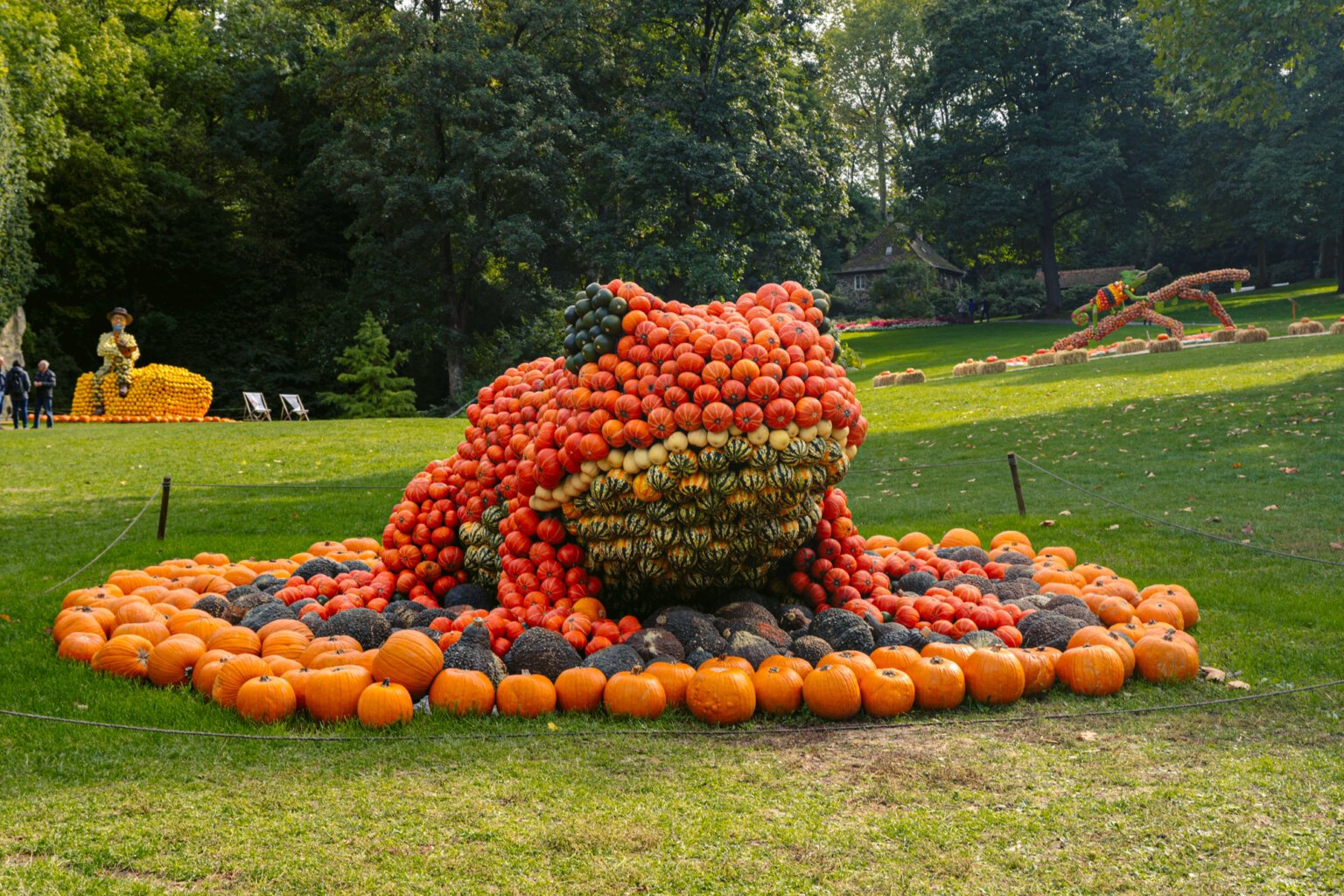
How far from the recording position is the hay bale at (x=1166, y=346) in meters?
26.9

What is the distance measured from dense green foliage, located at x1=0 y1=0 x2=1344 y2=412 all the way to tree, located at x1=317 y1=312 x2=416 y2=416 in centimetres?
121

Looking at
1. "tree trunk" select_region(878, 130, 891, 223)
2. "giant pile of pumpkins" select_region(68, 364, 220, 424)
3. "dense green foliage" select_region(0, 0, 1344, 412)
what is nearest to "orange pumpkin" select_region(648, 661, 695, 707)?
"dense green foliage" select_region(0, 0, 1344, 412)

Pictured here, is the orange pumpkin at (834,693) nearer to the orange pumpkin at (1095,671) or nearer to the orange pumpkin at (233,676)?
the orange pumpkin at (1095,671)

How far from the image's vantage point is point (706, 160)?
2866cm

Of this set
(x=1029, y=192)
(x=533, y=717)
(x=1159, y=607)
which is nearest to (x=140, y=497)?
(x=533, y=717)

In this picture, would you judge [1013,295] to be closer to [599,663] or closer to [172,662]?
[599,663]

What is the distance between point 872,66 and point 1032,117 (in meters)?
21.3

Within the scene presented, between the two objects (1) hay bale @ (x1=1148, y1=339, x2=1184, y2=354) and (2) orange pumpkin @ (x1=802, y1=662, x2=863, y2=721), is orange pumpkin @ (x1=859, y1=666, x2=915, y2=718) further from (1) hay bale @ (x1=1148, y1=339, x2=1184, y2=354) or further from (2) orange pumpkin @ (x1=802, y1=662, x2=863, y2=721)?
(1) hay bale @ (x1=1148, y1=339, x2=1184, y2=354)

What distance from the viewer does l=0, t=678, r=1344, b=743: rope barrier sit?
4938mm

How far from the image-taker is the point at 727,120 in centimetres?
2980

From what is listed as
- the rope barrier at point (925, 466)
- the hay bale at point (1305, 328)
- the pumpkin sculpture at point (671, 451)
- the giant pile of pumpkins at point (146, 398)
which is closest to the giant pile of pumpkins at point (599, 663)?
the pumpkin sculpture at point (671, 451)

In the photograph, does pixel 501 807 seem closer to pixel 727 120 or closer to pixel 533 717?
pixel 533 717

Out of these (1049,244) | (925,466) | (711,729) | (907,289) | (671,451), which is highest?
(1049,244)

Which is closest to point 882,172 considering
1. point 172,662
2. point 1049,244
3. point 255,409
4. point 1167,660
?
point 1049,244
